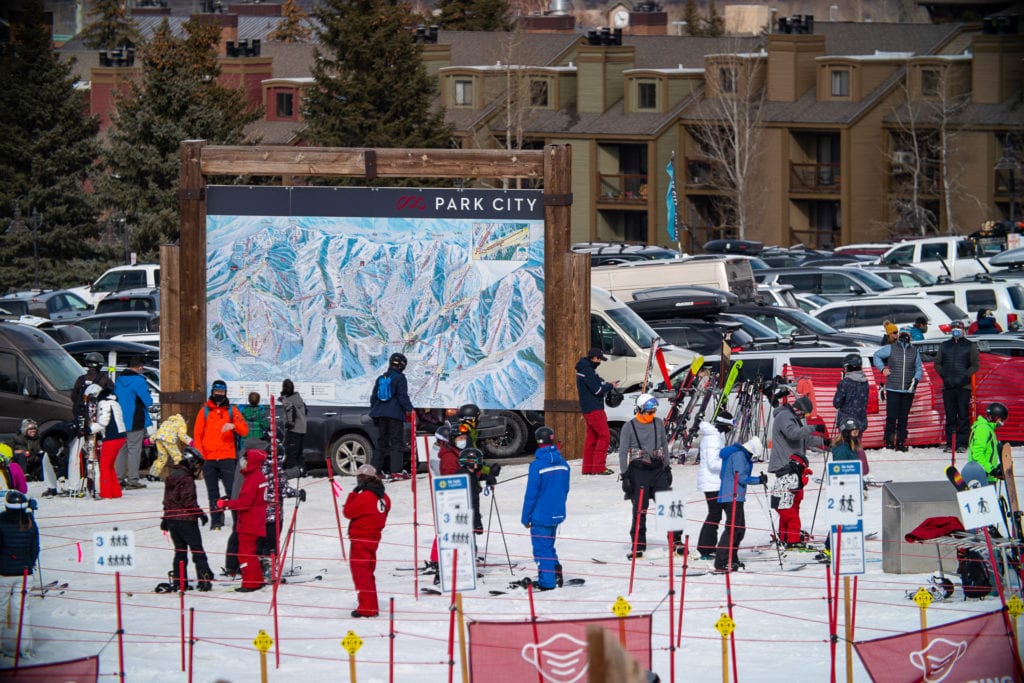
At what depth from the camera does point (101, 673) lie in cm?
1271

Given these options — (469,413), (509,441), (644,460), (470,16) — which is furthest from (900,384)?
(470,16)

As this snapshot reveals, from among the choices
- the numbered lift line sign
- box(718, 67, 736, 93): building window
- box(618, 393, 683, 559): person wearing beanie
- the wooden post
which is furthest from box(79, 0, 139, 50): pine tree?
the numbered lift line sign

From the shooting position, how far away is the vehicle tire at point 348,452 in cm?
2064

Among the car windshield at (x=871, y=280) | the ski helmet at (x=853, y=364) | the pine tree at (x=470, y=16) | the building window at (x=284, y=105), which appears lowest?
the ski helmet at (x=853, y=364)

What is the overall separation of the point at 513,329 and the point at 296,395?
2.87 m

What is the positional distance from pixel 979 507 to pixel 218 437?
835 cm

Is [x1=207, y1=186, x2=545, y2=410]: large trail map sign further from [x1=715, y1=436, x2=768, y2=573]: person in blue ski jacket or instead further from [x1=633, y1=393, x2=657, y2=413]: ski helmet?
[x1=715, y1=436, x2=768, y2=573]: person in blue ski jacket

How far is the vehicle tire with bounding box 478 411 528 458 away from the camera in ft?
70.5

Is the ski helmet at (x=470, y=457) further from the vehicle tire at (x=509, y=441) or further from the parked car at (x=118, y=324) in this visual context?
the parked car at (x=118, y=324)

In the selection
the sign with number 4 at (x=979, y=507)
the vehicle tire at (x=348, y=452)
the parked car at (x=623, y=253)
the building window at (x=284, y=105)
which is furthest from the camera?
the building window at (x=284, y=105)

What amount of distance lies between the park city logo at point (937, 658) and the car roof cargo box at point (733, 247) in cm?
4152

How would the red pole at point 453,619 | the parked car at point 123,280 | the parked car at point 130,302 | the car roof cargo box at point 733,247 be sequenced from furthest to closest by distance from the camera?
the car roof cargo box at point 733,247
the parked car at point 123,280
the parked car at point 130,302
the red pole at point 453,619

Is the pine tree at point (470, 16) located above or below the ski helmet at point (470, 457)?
above

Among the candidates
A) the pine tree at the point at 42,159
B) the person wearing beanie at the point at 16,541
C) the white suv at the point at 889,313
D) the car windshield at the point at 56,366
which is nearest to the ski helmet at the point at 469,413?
the person wearing beanie at the point at 16,541
